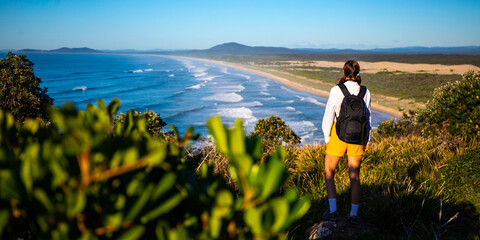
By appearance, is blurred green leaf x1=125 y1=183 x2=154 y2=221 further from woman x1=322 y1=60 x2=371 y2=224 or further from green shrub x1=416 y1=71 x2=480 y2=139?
green shrub x1=416 y1=71 x2=480 y2=139

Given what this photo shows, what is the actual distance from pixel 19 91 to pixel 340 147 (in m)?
10.2

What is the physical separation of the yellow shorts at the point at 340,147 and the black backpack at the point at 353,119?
0.08m

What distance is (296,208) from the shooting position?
0.76m

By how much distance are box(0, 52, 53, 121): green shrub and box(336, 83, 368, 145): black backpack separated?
8738 mm

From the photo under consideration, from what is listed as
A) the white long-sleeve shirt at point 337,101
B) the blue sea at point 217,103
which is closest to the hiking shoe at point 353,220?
the white long-sleeve shirt at point 337,101

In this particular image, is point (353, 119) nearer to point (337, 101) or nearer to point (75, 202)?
point (337, 101)

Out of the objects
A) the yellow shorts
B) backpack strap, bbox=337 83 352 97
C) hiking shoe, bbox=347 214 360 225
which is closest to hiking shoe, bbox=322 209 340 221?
hiking shoe, bbox=347 214 360 225

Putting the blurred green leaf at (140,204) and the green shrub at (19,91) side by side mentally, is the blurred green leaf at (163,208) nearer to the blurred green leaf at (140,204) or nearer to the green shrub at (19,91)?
the blurred green leaf at (140,204)

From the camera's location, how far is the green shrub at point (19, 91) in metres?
9.03

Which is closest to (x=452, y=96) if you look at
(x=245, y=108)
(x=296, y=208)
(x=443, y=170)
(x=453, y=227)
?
(x=443, y=170)

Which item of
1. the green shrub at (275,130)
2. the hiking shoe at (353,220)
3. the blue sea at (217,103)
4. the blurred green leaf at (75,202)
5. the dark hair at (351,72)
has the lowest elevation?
the blue sea at (217,103)

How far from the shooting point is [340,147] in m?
3.64

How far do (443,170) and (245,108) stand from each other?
2779 centimetres

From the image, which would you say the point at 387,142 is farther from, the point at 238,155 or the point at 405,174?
the point at 238,155
